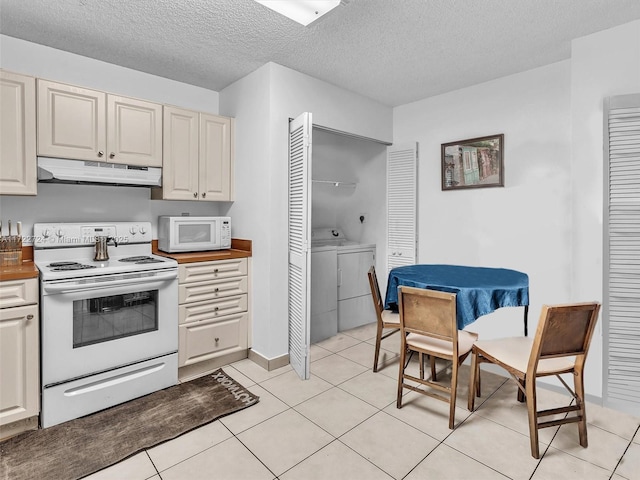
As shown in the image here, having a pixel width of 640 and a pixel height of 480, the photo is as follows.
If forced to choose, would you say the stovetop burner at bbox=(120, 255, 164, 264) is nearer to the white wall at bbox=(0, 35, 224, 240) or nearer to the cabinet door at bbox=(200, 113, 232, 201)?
the white wall at bbox=(0, 35, 224, 240)

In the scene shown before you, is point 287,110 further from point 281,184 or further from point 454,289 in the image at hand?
point 454,289

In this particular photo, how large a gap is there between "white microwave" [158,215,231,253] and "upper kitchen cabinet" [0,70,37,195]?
98 cm

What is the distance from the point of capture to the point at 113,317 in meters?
2.49

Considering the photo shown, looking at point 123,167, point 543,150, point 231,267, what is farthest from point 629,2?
point 123,167

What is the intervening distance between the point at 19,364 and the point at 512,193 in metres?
3.95

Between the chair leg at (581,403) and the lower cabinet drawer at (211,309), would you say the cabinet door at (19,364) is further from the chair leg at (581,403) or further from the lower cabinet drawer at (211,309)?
the chair leg at (581,403)

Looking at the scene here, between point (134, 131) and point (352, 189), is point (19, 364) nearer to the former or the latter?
point (134, 131)

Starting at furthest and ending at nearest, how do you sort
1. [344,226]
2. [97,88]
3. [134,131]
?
[344,226] < [97,88] < [134,131]

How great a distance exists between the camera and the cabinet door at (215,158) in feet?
10.7

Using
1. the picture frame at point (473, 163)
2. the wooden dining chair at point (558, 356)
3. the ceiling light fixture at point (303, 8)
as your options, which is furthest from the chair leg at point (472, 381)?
the ceiling light fixture at point (303, 8)

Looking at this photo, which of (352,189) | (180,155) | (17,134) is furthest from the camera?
(352,189)

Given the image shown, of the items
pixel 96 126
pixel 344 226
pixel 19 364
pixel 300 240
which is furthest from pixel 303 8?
pixel 344 226

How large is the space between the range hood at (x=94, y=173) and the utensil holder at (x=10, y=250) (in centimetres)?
46

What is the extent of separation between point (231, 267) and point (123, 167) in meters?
1.19
